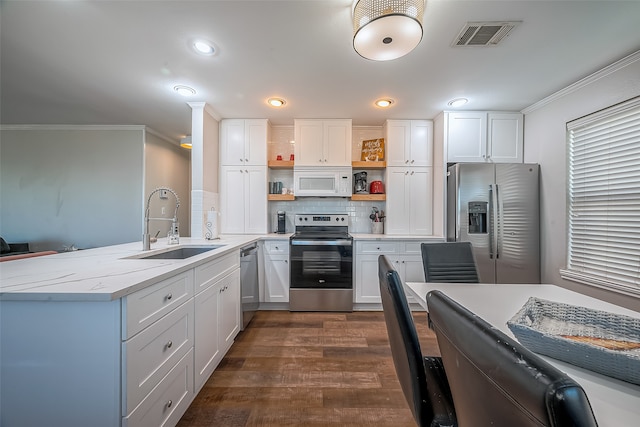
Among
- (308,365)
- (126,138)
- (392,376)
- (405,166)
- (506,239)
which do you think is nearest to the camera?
(392,376)

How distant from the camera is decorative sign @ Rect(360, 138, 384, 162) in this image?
132 inches

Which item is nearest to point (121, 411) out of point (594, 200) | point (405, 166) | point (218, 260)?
point (218, 260)

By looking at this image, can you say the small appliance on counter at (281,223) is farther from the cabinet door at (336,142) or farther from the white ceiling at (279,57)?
the white ceiling at (279,57)

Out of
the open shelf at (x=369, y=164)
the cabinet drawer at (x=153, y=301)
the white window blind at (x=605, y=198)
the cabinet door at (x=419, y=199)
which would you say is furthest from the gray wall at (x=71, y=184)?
the white window blind at (x=605, y=198)

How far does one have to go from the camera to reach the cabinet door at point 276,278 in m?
2.96

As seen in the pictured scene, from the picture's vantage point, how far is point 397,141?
10.6 feet

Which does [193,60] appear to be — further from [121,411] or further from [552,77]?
[552,77]

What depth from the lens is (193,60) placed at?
197cm

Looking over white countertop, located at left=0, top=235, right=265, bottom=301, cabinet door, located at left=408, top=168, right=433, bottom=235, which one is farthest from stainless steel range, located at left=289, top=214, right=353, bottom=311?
white countertop, located at left=0, top=235, right=265, bottom=301

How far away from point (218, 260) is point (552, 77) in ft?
10.8

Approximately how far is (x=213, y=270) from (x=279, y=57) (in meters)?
1.71

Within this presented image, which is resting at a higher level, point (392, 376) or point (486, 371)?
point (486, 371)

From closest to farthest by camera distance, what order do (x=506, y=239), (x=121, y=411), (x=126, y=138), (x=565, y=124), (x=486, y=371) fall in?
(x=486, y=371) → (x=121, y=411) → (x=565, y=124) → (x=506, y=239) → (x=126, y=138)

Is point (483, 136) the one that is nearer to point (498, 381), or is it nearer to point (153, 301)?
point (498, 381)
